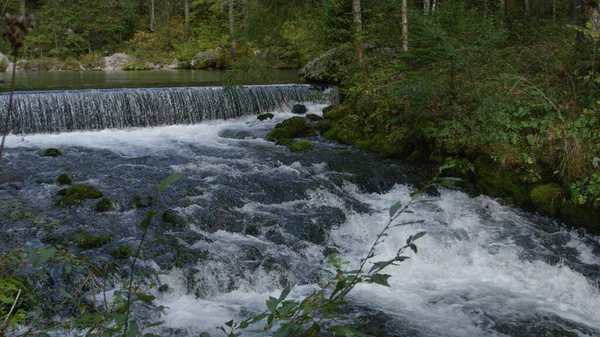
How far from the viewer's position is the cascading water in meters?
4.91

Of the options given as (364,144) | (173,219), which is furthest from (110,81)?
(173,219)

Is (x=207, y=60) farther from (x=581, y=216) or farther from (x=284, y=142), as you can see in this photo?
(x=581, y=216)

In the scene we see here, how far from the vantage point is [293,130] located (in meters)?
12.0

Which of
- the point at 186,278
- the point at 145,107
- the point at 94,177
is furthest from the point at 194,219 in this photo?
the point at 145,107

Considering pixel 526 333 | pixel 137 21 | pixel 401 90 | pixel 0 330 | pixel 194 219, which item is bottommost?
pixel 526 333

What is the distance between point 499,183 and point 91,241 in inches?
242

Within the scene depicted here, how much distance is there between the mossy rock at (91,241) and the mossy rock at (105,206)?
0.98m

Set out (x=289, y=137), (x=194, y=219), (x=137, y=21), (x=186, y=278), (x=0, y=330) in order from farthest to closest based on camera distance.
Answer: (x=137, y=21)
(x=289, y=137)
(x=194, y=219)
(x=186, y=278)
(x=0, y=330)

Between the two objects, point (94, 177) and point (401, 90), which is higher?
point (401, 90)

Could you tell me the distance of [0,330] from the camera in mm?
2305

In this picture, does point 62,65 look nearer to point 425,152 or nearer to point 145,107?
point 145,107

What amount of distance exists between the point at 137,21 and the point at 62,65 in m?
8.35

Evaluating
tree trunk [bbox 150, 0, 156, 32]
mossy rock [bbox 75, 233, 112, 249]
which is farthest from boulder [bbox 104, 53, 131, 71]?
mossy rock [bbox 75, 233, 112, 249]

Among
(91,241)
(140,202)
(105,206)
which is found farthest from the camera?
(140,202)
